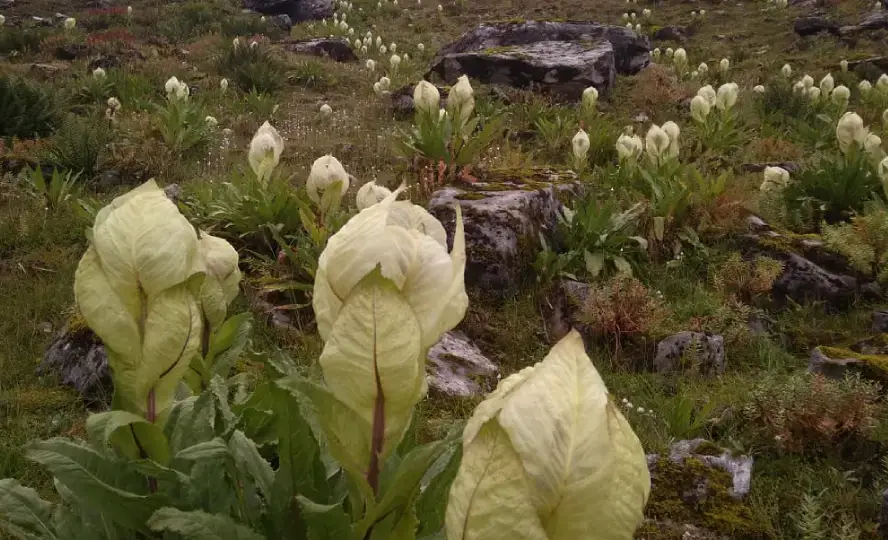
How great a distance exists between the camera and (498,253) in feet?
14.3

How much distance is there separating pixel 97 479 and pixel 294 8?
30.2 meters

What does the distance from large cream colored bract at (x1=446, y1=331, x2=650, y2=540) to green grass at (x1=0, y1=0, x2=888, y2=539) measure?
74.1 inches

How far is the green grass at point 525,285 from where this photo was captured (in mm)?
2670

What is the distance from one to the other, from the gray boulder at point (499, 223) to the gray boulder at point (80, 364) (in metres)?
2.22

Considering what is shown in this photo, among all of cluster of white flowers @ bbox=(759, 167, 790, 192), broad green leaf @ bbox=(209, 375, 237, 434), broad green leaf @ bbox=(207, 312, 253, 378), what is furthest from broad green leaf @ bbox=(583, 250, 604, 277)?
broad green leaf @ bbox=(209, 375, 237, 434)

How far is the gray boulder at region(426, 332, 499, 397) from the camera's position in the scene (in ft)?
10.3

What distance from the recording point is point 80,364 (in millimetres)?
3066

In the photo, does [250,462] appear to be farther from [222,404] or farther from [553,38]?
[553,38]

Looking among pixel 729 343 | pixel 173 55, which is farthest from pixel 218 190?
pixel 173 55

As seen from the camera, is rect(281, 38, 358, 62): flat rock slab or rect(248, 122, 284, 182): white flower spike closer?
rect(248, 122, 284, 182): white flower spike

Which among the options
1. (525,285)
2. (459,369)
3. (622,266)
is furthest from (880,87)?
(459,369)

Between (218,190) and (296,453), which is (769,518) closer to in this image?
(296,453)

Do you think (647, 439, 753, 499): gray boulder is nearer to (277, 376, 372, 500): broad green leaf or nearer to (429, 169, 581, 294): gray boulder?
(277, 376, 372, 500): broad green leaf

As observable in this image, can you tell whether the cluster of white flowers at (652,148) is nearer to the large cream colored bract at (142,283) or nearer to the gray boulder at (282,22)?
the large cream colored bract at (142,283)
